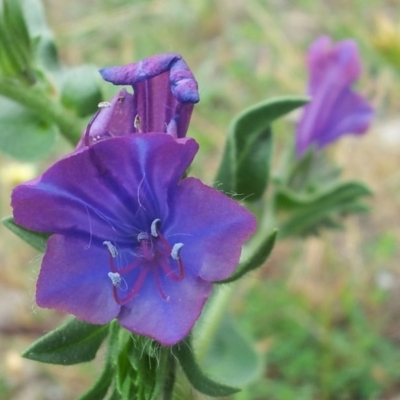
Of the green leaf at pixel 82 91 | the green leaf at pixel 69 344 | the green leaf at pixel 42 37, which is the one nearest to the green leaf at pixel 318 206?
the green leaf at pixel 82 91

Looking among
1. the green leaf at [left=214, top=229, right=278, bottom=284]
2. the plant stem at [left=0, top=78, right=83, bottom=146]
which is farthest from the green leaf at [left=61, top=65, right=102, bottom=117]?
the green leaf at [left=214, top=229, right=278, bottom=284]

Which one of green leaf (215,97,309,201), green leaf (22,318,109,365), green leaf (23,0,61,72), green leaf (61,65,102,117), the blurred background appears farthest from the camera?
the blurred background

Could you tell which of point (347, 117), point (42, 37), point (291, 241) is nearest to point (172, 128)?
point (42, 37)

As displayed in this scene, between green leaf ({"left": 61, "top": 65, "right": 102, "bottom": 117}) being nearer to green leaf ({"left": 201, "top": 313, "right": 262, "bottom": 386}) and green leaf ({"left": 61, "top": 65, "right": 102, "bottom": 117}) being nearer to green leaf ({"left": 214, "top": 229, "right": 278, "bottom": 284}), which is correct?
green leaf ({"left": 214, "top": 229, "right": 278, "bottom": 284})

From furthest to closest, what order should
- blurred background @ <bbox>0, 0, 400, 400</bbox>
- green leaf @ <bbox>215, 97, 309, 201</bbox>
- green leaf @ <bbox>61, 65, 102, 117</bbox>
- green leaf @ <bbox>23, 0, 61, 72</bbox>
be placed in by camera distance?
blurred background @ <bbox>0, 0, 400, 400</bbox>
green leaf @ <bbox>23, 0, 61, 72</bbox>
green leaf @ <bbox>61, 65, 102, 117</bbox>
green leaf @ <bbox>215, 97, 309, 201</bbox>

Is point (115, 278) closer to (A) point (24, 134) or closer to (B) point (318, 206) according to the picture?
(A) point (24, 134)

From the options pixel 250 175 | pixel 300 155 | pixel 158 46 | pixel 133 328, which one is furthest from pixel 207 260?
pixel 158 46

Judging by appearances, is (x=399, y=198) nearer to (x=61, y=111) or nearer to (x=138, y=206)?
(x=61, y=111)
